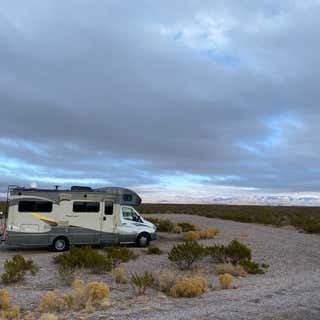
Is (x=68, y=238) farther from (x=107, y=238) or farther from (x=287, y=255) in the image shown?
(x=287, y=255)

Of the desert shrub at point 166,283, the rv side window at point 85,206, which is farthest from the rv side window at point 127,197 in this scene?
the desert shrub at point 166,283

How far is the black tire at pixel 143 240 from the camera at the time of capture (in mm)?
18844

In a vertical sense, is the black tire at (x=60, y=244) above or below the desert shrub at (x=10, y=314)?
above

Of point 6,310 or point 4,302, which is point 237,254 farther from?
point 6,310

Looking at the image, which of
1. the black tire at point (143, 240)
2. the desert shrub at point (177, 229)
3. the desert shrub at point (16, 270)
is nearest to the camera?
the desert shrub at point (16, 270)

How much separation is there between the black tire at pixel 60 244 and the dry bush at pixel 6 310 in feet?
28.4

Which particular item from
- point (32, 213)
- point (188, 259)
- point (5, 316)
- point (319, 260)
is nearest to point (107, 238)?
point (32, 213)

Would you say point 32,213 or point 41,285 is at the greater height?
point 32,213

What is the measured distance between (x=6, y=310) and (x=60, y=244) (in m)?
9.25

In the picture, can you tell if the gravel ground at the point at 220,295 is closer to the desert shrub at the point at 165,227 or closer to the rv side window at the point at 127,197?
the rv side window at the point at 127,197

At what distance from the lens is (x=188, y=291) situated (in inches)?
372

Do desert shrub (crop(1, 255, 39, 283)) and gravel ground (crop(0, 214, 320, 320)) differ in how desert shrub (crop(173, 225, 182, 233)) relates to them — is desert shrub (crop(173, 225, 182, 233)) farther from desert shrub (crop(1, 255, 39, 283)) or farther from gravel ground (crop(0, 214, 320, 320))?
desert shrub (crop(1, 255, 39, 283))

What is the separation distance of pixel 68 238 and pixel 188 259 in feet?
19.6

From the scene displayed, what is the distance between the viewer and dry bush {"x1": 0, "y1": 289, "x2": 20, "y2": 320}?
7.68 metres
